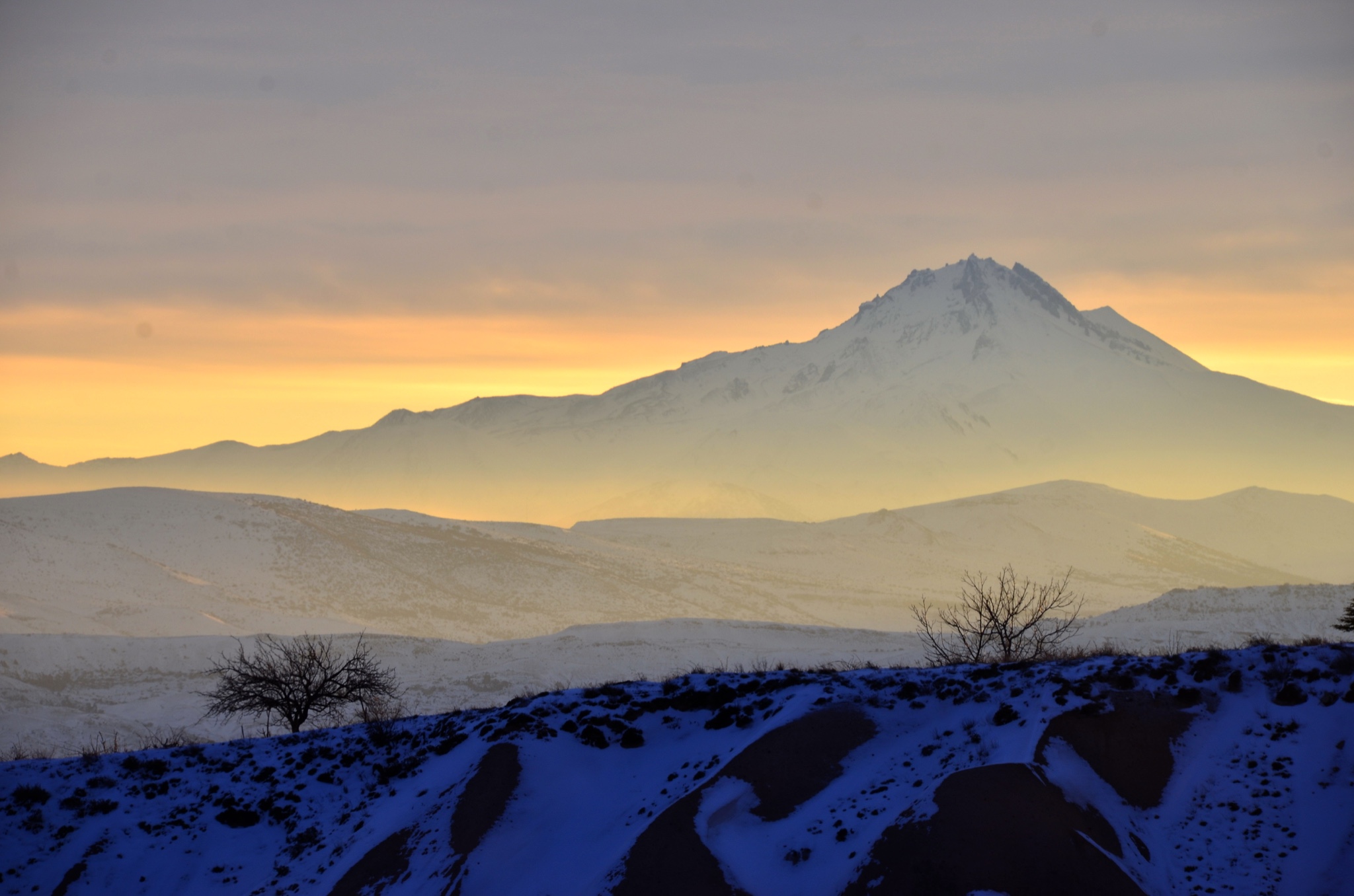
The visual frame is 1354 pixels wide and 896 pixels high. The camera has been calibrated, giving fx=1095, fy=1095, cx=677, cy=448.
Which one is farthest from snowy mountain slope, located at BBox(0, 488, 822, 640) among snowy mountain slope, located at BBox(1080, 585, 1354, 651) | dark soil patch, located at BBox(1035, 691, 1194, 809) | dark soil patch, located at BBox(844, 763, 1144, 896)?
dark soil patch, located at BBox(1035, 691, 1194, 809)

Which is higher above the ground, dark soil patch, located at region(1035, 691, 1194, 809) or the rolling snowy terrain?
dark soil patch, located at region(1035, 691, 1194, 809)

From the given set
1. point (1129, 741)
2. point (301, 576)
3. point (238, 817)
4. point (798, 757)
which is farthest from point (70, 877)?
point (301, 576)

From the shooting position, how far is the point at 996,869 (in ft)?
35.0

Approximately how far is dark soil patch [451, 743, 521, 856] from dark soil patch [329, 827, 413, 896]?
2.27 ft

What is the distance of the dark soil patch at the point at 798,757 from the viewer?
42.3 ft

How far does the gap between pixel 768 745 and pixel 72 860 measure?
9411mm

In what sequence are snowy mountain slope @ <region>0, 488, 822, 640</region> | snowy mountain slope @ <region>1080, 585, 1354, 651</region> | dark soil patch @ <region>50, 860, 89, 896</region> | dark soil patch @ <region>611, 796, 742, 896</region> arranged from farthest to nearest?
snowy mountain slope @ <region>0, 488, 822, 640</region>
snowy mountain slope @ <region>1080, 585, 1354, 651</region>
dark soil patch @ <region>50, 860, 89, 896</region>
dark soil patch @ <region>611, 796, 742, 896</region>

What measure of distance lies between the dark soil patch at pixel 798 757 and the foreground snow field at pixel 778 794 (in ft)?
0.09

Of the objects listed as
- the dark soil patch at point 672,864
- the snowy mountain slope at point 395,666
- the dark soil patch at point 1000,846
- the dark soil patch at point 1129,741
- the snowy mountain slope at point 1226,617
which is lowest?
the snowy mountain slope at point 395,666

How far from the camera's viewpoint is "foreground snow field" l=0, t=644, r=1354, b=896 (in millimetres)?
11023

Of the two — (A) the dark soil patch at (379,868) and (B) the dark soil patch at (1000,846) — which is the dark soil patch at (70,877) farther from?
(B) the dark soil patch at (1000,846)

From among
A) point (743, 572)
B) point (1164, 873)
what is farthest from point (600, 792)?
point (743, 572)

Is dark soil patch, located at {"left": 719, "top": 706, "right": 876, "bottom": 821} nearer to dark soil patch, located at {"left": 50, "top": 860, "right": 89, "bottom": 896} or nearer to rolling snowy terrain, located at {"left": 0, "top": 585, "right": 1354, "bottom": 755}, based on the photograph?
dark soil patch, located at {"left": 50, "top": 860, "right": 89, "bottom": 896}

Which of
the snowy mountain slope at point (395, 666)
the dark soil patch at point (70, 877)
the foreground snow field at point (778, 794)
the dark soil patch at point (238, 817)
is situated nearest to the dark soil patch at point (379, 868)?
the foreground snow field at point (778, 794)
